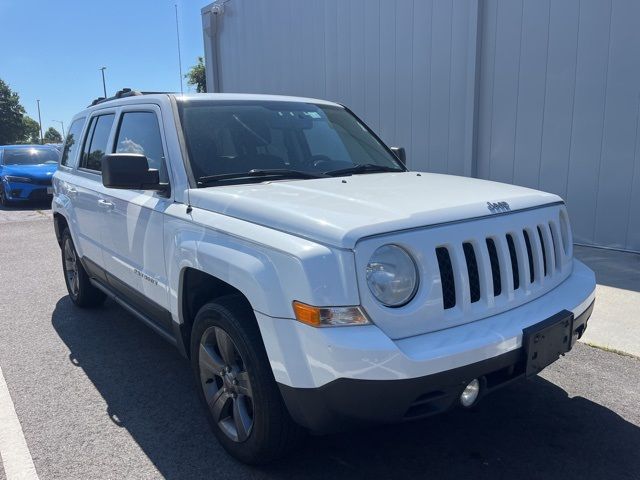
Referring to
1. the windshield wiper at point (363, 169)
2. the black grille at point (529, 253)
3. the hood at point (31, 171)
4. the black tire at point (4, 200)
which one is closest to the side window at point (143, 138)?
the windshield wiper at point (363, 169)

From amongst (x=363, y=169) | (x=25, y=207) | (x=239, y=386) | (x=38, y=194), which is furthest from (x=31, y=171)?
(x=239, y=386)

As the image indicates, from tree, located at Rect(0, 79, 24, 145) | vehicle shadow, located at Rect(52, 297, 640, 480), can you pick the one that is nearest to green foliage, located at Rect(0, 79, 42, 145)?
tree, located at Rect(0, 79, 24, 145)

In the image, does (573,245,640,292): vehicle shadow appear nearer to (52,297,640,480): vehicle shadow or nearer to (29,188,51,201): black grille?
(52,297,640,480): vehicle shadow

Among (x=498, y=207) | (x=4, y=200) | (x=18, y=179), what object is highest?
(x=498, y=207)

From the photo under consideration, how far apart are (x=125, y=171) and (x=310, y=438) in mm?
1776

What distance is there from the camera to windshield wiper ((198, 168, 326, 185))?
10.5ft

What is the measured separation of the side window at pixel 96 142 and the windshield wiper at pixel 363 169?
1.96 meters

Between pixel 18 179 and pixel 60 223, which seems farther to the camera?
pixel 18 179

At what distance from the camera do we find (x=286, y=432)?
100 inches

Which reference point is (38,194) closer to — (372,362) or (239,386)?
(239,386)

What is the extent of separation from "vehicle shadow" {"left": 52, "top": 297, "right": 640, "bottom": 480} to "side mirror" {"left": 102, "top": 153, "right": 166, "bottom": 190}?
1380mm

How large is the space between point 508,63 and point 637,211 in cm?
262

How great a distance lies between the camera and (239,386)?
269cm

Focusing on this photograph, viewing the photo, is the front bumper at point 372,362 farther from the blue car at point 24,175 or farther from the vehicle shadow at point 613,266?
the blue car at point 24,175
